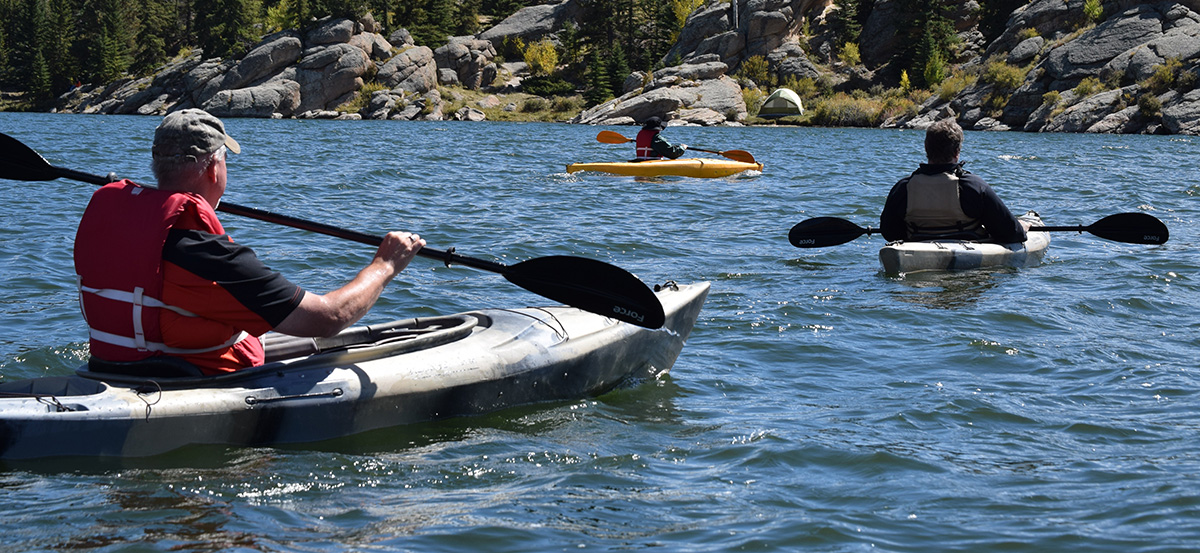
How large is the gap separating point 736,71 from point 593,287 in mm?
53611

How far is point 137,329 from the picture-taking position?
12.6 ft

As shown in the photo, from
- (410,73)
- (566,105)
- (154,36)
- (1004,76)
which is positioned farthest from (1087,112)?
(154,36)

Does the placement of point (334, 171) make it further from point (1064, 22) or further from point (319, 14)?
point (319, 14)

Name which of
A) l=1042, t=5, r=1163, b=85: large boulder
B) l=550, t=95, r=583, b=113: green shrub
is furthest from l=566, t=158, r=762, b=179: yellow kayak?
l=550, t=95, r=583, b=113: green shrub

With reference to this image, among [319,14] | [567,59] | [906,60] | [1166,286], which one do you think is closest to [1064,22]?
[906,60]

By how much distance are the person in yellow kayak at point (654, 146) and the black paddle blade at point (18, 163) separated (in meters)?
12.4

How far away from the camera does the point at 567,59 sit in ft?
211

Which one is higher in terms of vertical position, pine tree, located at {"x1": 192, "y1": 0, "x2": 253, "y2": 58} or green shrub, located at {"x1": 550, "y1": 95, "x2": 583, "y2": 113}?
pine tree, located at {"x1": 192, "y1": 0, "x2": 253, "y2": 58}

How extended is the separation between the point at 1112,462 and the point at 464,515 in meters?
2.49

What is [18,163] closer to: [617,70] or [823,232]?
[823,232]

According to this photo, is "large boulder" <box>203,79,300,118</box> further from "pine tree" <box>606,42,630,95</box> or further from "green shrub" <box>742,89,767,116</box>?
"green shrub" <box>742,89,767,116</box>

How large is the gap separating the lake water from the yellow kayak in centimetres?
557

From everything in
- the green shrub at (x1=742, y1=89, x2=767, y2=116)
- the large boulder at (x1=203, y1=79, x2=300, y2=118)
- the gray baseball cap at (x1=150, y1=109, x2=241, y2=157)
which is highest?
the gray baseball cap at (x1=150, y1=109, x2=241, y2=157)

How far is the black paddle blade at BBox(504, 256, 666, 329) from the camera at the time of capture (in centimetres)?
474
